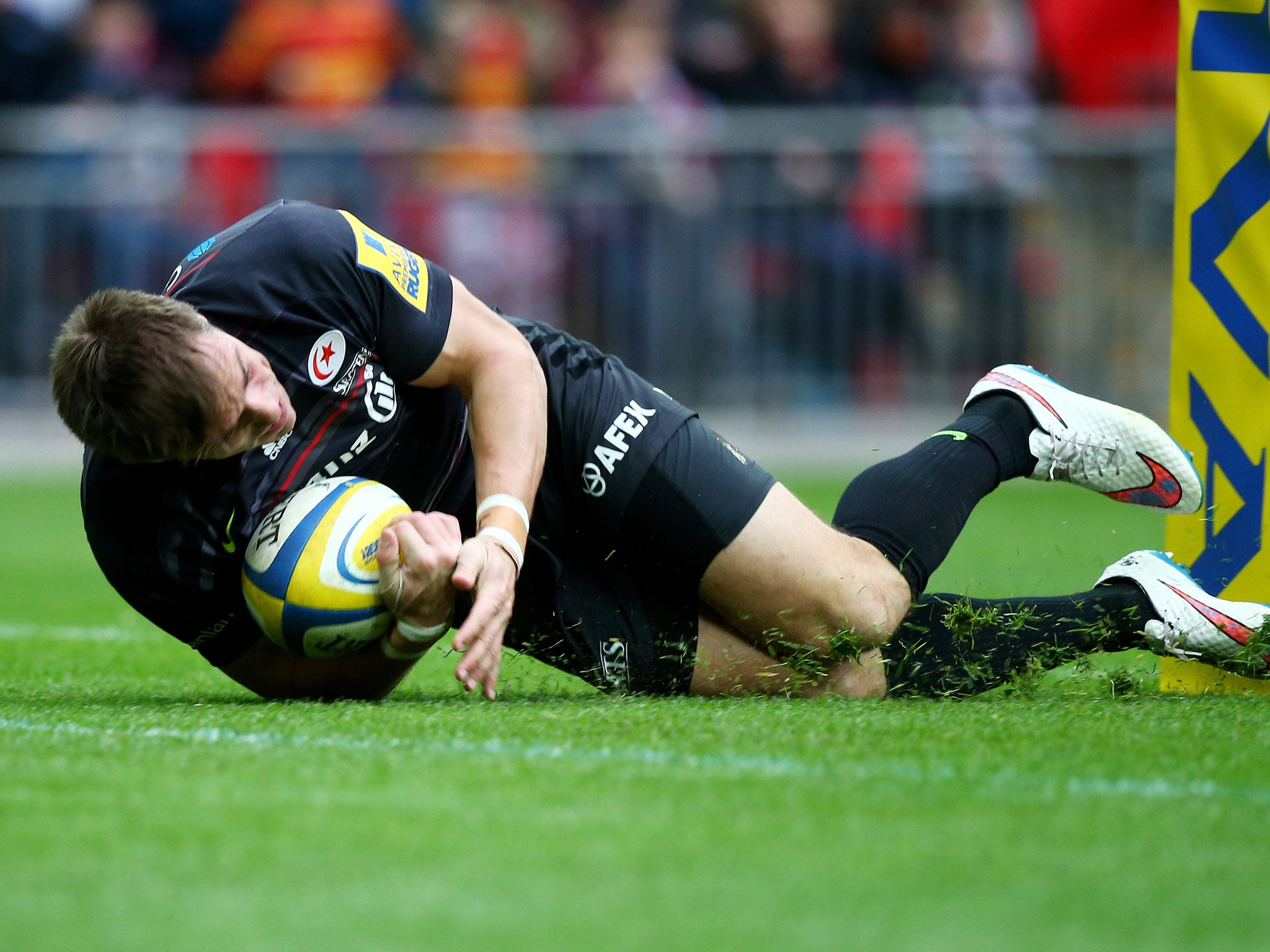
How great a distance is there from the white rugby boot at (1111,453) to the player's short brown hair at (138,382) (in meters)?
1.92

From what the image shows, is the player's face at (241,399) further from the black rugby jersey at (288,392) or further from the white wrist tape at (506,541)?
the white wrist tape at (506,541)

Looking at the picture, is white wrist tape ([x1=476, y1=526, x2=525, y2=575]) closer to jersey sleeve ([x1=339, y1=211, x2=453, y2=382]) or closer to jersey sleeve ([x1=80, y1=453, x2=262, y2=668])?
jersey sleeve ([x1=339, y1=211, x2=453, y2=382])

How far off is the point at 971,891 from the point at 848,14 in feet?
35.5

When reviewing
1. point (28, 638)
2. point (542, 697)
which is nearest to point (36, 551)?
point (28, 638)

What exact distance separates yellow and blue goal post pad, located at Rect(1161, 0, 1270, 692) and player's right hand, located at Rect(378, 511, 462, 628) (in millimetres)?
1748

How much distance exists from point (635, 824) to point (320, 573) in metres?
1.19

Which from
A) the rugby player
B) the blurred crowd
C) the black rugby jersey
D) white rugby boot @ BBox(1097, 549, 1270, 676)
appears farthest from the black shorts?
the blurred crowd

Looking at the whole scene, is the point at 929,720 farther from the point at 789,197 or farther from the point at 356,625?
the point at 789,197

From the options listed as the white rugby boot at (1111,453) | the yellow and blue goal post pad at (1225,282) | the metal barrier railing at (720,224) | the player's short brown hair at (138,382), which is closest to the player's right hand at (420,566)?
the player's short brown hair at (138,382)

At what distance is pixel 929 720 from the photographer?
322cm

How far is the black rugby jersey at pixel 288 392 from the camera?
11.1ft

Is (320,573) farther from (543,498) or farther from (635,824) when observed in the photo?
(635,824)

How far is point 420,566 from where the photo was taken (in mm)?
3207

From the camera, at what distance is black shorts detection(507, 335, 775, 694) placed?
366cm
